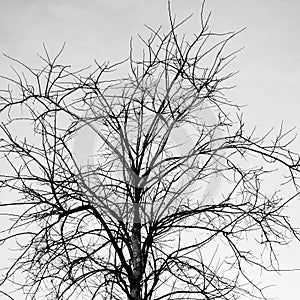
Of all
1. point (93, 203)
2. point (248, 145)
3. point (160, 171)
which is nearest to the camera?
point (93, 203)

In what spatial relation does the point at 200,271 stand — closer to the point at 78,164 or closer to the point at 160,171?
the point at 160,171

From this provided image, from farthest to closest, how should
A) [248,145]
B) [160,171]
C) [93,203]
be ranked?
[248,145] → [160,171] → [93,203]

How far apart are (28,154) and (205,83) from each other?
69.8 inches

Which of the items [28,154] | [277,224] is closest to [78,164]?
[28,154]

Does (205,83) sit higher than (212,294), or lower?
higher

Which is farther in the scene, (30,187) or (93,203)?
(30,187)

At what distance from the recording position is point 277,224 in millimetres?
6031

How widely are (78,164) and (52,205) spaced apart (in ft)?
1.78

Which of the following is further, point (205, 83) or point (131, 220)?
point (205, 83)

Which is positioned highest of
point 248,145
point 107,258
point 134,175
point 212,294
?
point 248,145

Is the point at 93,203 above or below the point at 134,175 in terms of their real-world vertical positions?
below

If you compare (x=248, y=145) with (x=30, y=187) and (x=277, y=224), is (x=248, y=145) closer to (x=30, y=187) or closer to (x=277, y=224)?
(x=277, y=224)

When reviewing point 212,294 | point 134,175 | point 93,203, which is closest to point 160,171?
point 134,175

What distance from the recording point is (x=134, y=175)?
5.69 metres
